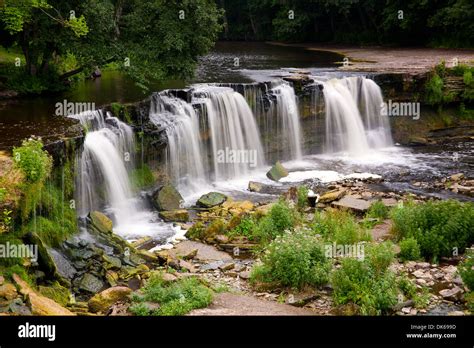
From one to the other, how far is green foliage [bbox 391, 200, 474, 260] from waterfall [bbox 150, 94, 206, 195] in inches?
331

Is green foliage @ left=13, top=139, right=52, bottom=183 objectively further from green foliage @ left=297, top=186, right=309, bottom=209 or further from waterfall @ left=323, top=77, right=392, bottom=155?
waterfall @ left=323, top=77, right=392, bottom=155

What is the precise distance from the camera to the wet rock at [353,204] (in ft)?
53.2

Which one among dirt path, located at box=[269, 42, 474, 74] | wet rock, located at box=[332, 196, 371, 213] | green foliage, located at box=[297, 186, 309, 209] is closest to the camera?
wet rock, located at box=[332, 196, 371, 213]

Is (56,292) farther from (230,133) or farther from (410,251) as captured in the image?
(230,133)

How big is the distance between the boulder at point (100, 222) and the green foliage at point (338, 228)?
5172 mm

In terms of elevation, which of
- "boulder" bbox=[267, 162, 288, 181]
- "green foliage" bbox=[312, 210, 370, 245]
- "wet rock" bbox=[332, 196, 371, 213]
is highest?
"boulder" bbox=[267, 162, 288, 181]

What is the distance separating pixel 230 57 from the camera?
3788 cm

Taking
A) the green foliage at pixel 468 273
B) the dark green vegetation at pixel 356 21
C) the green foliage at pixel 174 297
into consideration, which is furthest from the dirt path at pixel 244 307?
the dark green vegetation at pixel 356 21

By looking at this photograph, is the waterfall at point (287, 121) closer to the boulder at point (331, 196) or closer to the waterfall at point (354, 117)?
the waterfall at point (354, 117)

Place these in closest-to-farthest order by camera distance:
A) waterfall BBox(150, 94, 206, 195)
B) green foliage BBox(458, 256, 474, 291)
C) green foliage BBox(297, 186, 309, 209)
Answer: green foliage BBox(458, 256, 474, 291), green foliage BBox(297, 186, 309, 209), waterfall BBox(150, 94, 206, 195)

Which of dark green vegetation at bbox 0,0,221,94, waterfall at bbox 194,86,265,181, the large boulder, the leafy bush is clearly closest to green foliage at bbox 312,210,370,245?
the leafy bush

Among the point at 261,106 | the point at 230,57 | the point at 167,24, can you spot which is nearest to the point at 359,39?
the point at 230,57

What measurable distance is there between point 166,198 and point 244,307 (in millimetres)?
7973

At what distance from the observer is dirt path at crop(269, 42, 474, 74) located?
28.1m
